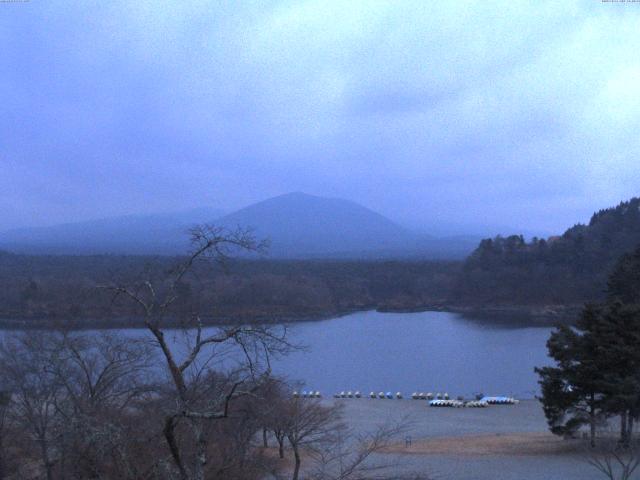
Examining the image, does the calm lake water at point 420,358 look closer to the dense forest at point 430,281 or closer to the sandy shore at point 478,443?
the sandy shore at point 478,443

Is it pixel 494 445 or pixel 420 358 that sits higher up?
pixel 494 445

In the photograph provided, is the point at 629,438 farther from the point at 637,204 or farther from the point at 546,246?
the point at 637,204

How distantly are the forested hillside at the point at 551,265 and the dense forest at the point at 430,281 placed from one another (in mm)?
58

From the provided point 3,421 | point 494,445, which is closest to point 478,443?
point 494,445

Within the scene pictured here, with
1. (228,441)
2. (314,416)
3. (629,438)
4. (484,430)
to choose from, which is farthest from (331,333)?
(228,441)

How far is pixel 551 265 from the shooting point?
44594 millimetres

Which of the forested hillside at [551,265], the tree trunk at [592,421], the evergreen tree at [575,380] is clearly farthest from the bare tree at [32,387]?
the forested hillside at [551,265]

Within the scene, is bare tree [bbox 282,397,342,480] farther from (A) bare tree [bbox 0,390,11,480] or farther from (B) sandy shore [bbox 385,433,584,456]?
(B) sandy shore [bbox 385,433,584,456]

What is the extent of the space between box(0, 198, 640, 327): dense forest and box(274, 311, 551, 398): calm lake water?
4.34 metres

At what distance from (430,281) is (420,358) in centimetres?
2648

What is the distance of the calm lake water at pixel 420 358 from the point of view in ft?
69.7

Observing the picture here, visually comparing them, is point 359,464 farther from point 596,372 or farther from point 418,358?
point 418,358

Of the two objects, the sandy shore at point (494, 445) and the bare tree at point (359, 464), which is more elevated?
the bare tree at point (359, 464)

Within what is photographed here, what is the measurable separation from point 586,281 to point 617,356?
33931mm
